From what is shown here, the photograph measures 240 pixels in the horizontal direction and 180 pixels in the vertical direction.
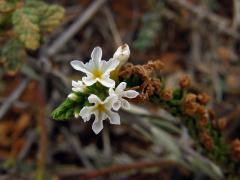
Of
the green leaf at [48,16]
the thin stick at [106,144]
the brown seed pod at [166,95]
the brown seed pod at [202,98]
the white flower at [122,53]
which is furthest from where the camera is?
the thin stick at [106,144]

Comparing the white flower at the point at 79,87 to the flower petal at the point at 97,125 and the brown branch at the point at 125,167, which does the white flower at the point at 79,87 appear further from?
the brown branch at the point at 125,167

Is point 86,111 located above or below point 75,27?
below

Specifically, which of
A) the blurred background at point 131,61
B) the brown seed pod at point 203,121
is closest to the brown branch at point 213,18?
the blurred background at point 131,61

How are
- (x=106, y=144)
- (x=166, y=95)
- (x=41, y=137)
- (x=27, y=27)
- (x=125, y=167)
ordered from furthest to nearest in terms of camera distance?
(x=106, y=144)
(x=41, y=137)
(x=125, y=167)
(x=27, y=27)
(x=166, y=95)

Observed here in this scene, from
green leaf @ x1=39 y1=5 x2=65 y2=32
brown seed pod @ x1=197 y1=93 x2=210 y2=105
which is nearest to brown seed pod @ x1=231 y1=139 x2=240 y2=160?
brown seed pod @ x1=197 y1=93 x2=210 y2=105

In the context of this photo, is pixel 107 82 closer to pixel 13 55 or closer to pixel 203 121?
pixel 203 121

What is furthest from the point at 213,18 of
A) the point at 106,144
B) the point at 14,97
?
the point at 14,97
